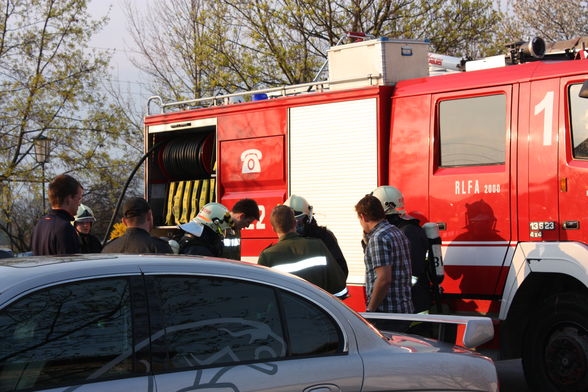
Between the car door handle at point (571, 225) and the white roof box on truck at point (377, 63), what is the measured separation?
8.21ft

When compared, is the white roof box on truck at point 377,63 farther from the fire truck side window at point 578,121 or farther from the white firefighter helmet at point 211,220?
the white firefighter helmet at point 211,220

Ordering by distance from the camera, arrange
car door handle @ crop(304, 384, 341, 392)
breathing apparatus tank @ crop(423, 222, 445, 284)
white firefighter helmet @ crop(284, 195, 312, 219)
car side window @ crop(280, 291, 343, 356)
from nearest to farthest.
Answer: car door handle @ crop(304, 384, 341, 392), car side window @ crop(280, 291, 343, 356), breathing apparatus tank @ crop(423, 222, 445, 284), white firefighter helmet @ crop(284, 195, 312, 219)

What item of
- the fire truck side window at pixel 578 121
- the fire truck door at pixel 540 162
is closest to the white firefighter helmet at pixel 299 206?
the fire truck door at pixel 540 162

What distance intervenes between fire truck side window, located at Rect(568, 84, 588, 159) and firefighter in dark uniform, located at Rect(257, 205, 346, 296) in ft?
7.41

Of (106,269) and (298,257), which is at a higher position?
(106,269)

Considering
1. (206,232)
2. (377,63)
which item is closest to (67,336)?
(206,232)

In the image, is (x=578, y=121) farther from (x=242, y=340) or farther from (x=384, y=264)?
(x=242, y=340)


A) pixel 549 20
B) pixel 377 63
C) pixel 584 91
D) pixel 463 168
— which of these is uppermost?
pixel 549 20

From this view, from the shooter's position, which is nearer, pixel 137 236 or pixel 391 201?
pixel 137 236

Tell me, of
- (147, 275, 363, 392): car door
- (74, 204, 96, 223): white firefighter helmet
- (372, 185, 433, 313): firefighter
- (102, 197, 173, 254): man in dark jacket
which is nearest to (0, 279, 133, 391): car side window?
(147, 275, 363, 392): car door

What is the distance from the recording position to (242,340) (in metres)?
3.50

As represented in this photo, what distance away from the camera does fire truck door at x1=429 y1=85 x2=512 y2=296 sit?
23.8 feet

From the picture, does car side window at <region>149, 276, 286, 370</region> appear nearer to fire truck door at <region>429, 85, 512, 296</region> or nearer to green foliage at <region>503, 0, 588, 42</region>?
fire truck door at <region>429, 85, 512, 296</region>

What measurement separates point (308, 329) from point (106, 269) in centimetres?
93
